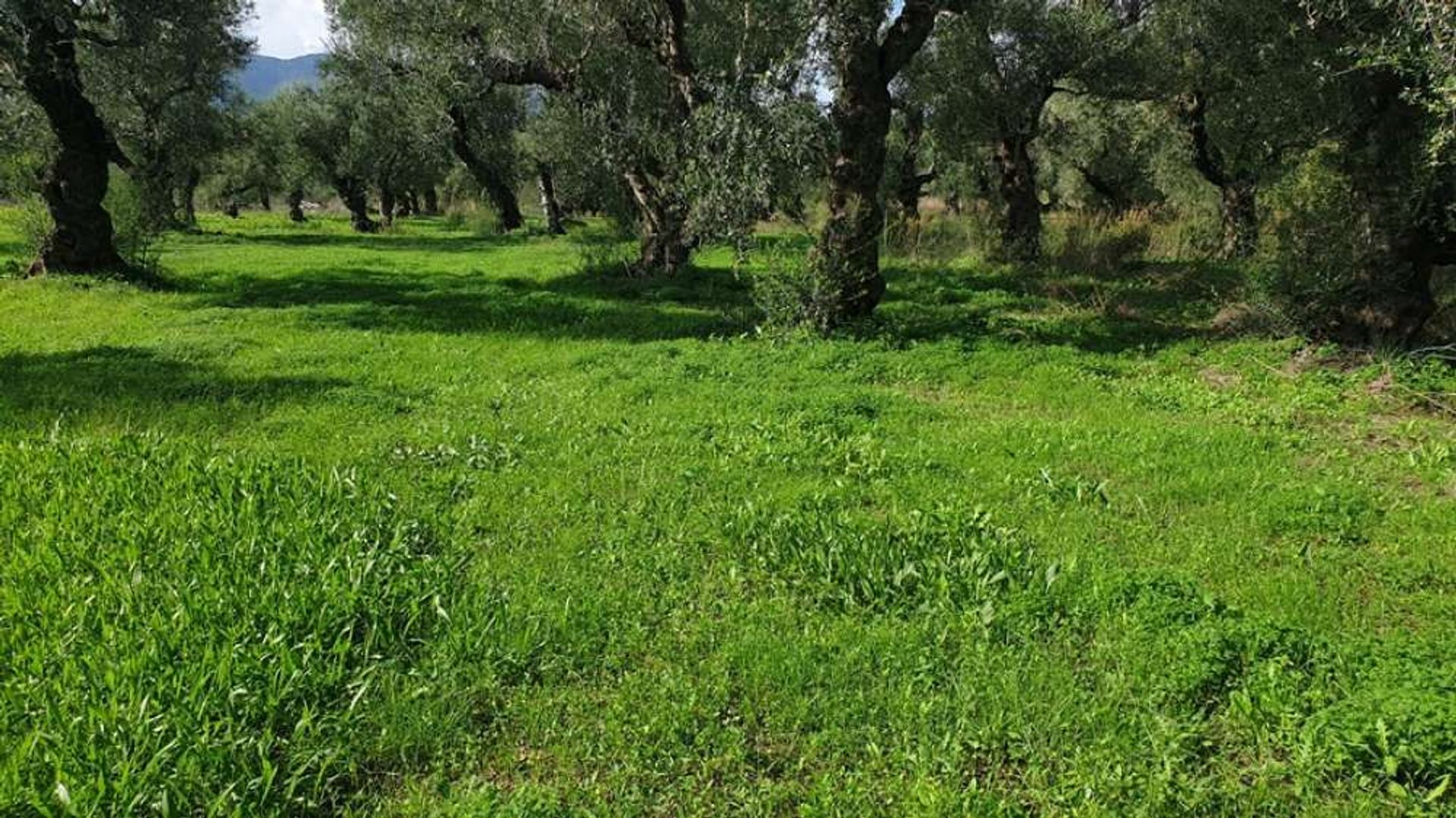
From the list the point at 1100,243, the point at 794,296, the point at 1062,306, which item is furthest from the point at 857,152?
the point at 1100,243

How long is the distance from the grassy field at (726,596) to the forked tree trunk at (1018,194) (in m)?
11.0

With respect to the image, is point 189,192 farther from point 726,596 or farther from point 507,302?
point 726,596

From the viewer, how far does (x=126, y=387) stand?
28.7 ft

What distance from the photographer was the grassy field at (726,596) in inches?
125

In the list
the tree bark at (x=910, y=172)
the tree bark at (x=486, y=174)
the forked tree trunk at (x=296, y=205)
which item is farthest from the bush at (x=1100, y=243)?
the forked tree trunk at (x=296, y=205)

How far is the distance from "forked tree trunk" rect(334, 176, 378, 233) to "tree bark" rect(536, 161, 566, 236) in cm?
980

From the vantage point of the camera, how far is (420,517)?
5410mm

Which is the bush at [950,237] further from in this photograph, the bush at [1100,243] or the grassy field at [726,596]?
the grassy field at [726,596]

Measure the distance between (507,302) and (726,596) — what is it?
1175 centimetres

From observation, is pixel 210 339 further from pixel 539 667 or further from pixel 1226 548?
pixel 1226 548

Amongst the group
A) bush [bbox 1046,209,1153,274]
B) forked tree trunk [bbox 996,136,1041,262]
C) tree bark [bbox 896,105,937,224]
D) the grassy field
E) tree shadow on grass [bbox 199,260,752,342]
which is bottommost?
the grassy field

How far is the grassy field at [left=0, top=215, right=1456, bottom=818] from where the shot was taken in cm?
316

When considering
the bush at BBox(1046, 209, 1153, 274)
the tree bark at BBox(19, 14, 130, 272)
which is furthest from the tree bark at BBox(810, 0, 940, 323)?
the tree bark at BBox(19, 14, 130, 272)

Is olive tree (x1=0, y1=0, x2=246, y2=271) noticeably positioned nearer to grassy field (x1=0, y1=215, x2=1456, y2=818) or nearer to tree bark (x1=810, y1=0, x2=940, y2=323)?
grassy field (x1=0, y1=215, x2=1456, y2=818)
